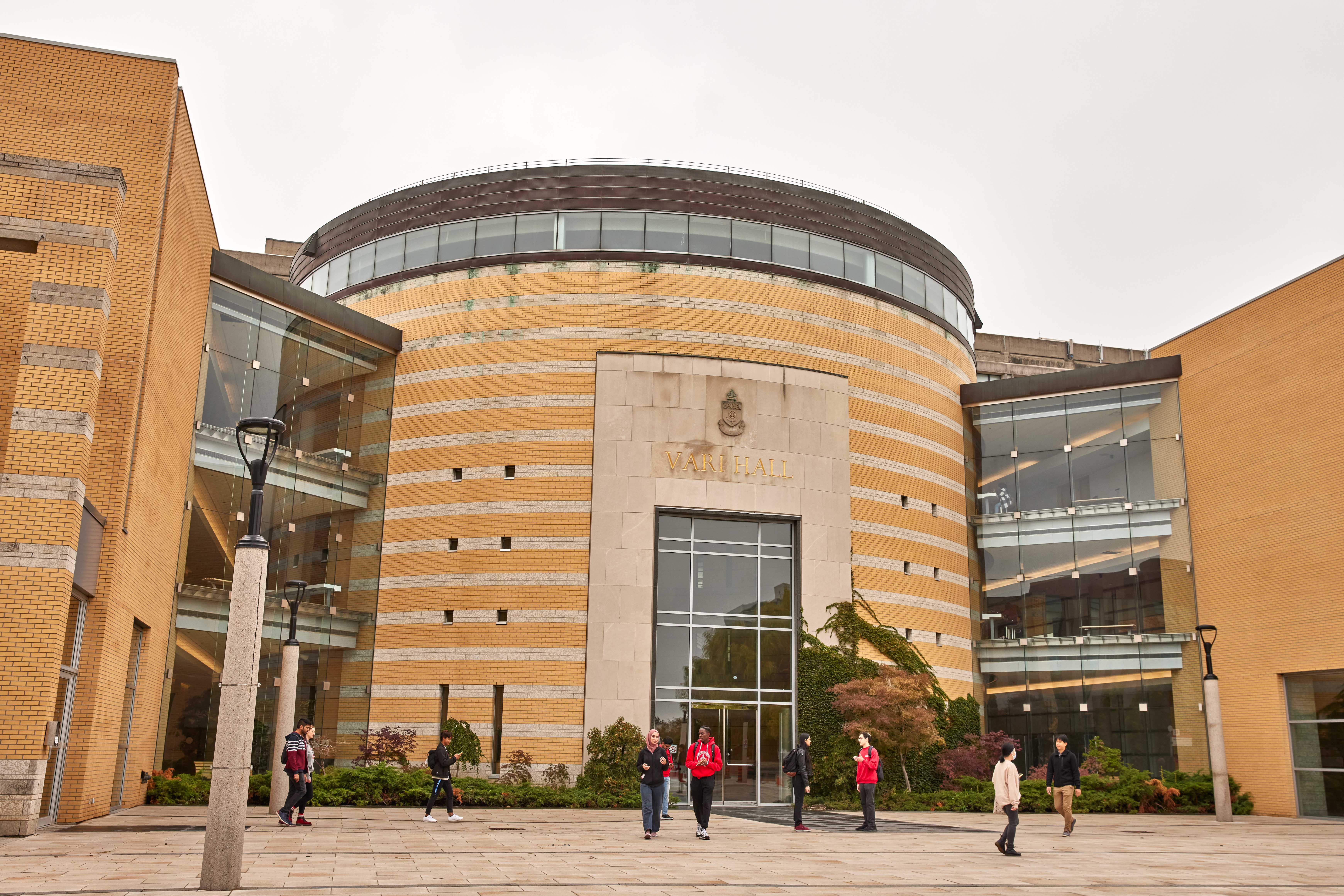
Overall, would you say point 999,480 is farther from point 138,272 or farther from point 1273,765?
point 138,272

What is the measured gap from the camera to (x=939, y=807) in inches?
1080

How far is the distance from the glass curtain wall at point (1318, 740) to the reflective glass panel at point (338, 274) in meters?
29.9

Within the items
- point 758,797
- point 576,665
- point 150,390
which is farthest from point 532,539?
point 150,390

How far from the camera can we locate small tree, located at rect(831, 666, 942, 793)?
28.0 meters

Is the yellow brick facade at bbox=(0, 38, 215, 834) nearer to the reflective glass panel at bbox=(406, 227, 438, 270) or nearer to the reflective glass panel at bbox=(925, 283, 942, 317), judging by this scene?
the reflective glass panel at bbox=(406, 227, 438, 270)

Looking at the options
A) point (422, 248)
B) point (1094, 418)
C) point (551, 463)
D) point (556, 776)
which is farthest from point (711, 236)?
point (556, 776)

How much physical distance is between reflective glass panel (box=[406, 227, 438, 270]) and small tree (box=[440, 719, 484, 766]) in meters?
13.8

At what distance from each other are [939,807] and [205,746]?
17.9m

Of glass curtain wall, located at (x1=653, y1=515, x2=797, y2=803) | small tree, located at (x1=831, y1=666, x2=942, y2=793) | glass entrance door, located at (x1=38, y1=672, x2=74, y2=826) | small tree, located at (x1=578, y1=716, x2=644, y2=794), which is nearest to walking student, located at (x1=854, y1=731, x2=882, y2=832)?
small tree, located at (x1=831, y1=666, x2=942, y2=793)

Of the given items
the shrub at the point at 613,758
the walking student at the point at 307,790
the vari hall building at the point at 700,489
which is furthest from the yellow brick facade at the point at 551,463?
the walking student at the point at 307,790

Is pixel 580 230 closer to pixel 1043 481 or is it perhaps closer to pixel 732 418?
pixel 732 418

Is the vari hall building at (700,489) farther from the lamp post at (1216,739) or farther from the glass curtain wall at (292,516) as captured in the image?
the lamp post at (1216,739)

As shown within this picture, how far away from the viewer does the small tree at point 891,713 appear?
91.8 feet

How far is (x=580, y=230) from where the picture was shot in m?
32.3
